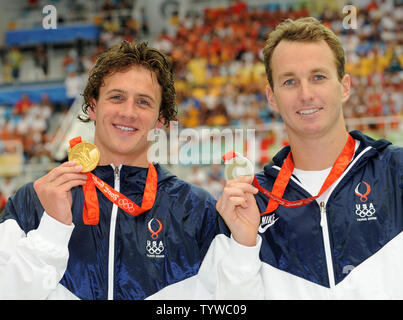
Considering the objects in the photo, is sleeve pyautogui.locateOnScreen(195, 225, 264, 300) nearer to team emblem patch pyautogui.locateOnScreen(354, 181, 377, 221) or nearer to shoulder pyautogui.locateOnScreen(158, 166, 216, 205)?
shoulder pyautogui.locateOnScreen(158, 166, 216, 205)

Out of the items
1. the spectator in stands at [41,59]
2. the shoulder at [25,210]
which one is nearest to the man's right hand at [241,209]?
the shoulder at [25,210]

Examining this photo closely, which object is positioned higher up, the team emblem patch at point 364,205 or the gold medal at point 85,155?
the gold medal at point 85,155

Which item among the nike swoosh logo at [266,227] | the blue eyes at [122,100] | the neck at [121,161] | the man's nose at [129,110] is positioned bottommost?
the nike swoosh logo at [266,227]

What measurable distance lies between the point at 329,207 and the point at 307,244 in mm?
205

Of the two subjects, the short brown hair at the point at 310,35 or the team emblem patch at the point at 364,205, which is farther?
the short brown hair at the point at 310,35

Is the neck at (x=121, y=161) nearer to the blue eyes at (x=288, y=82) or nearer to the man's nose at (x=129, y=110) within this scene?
the man's nose at (x=129, y=110)

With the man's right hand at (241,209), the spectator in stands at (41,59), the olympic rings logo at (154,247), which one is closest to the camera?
the man's right hand at (241,209)

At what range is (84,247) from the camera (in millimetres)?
2443

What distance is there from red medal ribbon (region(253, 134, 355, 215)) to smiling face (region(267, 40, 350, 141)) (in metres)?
0.11

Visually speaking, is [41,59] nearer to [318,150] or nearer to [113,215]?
[113,215]

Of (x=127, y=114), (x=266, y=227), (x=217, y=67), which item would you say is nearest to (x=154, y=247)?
(x=266, y=227)

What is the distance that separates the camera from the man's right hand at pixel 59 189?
7.63 ft
